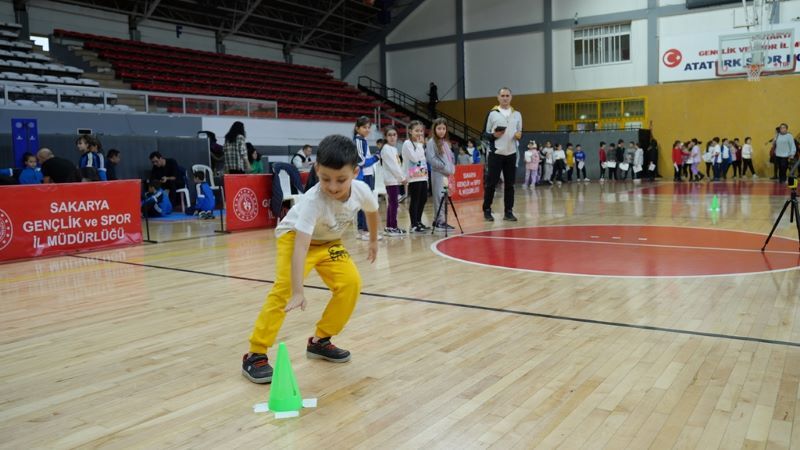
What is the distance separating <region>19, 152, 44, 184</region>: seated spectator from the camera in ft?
35.0

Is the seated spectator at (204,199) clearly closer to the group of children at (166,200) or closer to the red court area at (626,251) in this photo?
the group of children at (166,200)

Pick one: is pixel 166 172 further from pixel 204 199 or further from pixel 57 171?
pixel 57 171

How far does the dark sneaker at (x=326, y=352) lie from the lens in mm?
3697

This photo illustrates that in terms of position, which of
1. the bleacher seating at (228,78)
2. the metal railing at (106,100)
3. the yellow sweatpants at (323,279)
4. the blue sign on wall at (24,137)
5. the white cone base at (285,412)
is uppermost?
the bleacher seating at (228,78)

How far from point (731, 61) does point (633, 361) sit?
23.0 m

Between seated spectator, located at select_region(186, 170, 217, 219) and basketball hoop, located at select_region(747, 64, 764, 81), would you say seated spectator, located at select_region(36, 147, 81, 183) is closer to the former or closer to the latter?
seated spectator, located at select_region(186, 170, 217, 219)

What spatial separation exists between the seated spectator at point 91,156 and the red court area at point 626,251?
693cm

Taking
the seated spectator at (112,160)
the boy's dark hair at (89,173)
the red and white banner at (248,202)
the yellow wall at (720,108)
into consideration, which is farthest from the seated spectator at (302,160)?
the yellow wall at (720,108)

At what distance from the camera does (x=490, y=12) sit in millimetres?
29562

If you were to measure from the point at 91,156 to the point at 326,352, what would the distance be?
9.83 meters

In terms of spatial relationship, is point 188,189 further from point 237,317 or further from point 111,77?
point 237,317

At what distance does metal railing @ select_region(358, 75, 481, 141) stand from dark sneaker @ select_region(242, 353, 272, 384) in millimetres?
26675

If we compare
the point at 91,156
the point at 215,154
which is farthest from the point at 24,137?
the point at 215,154

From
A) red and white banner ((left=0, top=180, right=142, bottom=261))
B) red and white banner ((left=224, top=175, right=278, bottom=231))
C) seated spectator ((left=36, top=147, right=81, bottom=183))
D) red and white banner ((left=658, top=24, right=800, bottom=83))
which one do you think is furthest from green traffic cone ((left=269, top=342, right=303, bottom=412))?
red and white banner ((left=658, top=24, right=800, bottom=83))
